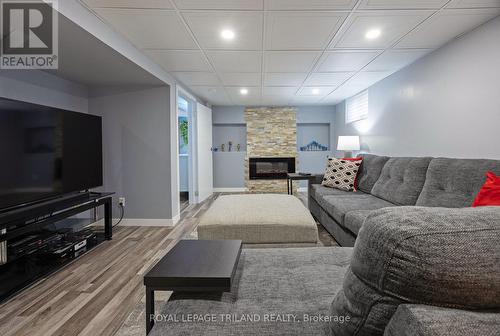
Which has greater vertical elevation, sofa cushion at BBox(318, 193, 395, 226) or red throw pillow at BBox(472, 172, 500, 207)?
red throw pillow at BBox(472, 172, 500, 207)

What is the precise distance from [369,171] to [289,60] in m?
1.77

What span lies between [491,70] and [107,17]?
10.5 ft

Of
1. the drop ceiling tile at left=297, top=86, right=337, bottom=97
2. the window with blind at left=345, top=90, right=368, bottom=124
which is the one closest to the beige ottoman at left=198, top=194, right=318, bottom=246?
the drop ceiling tile at left=297, top=86, right=337, bottom=97

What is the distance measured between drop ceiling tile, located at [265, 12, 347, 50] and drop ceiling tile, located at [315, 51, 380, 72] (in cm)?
32

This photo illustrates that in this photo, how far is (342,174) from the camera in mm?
3699

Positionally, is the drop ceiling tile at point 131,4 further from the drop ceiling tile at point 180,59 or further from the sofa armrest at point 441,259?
the sofa armrest at point 441,259

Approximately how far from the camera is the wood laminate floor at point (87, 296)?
159cm

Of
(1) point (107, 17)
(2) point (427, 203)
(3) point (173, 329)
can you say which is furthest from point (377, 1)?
(3) point (173, 329)

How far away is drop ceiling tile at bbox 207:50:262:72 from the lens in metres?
2.87

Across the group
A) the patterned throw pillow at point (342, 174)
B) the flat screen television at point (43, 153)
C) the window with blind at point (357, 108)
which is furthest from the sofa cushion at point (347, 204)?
the flat screen television at point (43, 153)

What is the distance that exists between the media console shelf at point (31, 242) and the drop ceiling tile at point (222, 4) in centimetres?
193

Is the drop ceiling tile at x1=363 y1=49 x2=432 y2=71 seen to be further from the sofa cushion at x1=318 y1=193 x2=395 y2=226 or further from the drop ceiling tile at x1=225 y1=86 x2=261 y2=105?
the drop ceiling tile at x1=225 y1=86 x2=261 y2=105

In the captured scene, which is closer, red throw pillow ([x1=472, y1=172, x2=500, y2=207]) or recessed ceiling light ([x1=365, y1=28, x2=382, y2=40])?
red throw pillow ([x1=472, y1=172, x2=500, y2=207])

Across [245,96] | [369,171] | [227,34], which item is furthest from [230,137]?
[227,34]
